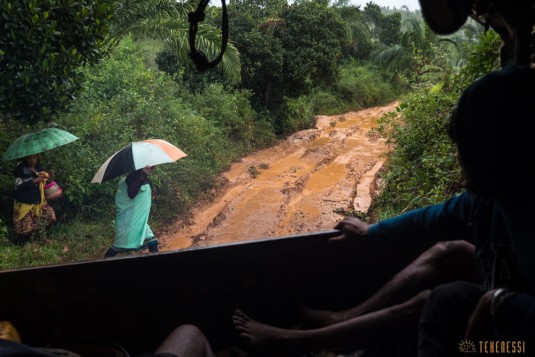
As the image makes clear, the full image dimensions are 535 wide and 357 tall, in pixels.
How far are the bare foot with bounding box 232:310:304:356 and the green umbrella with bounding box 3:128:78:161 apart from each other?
466 centimetres

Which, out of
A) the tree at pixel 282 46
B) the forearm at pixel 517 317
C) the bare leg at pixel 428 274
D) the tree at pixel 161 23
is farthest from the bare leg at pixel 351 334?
the tree at pixel 282 46

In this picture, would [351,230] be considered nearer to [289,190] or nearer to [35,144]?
[35,144]

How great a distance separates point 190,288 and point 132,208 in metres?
3.65

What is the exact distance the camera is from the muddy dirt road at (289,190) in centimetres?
856

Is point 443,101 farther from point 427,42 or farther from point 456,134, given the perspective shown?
point 427,42

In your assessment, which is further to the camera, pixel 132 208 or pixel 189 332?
pixel 132 208

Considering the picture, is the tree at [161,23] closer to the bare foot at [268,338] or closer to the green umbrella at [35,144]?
the green umbrella at [35,144]

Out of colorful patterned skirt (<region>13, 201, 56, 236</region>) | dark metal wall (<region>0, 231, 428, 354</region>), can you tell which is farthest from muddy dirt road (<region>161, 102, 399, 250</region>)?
dark metal wall (<region>0, 231, 428, 354</region>)

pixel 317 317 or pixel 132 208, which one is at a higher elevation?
pixel 317 317

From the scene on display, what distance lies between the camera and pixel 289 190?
33.6 ft

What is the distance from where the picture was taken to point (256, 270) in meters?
2.48

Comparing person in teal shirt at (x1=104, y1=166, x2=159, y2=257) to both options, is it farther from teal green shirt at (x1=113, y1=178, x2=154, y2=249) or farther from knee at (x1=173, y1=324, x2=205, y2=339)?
knee at (x1=173, y1=324, x2=205, y2=339)

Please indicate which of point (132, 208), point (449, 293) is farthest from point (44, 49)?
point (449, 293)

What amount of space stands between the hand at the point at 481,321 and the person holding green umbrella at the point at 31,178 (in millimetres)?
5635
